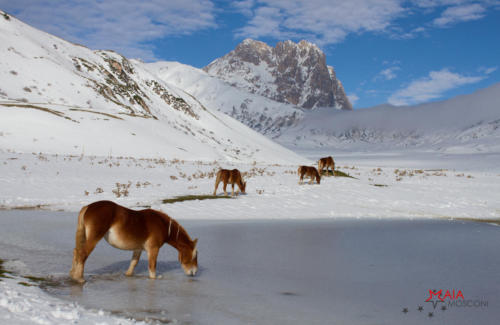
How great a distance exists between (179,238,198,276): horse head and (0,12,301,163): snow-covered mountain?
3602 cm

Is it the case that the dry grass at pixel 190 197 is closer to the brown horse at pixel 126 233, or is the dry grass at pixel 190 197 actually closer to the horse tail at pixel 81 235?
the brown horse at pixel 126 233

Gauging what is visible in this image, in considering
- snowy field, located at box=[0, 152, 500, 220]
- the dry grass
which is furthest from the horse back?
the dry grass

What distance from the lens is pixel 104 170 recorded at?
23.6m

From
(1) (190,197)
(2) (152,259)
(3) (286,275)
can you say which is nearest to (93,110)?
(1) (190,197)

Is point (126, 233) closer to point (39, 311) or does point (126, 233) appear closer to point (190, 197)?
point (39, 311)

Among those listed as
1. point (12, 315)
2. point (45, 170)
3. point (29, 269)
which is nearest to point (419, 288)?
point (12, 315)

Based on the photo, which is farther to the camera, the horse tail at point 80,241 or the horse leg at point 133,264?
the horse leg at point 133,264

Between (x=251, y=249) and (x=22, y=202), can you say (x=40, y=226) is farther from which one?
(x=251, y=249)

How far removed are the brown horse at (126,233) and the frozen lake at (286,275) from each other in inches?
14.6

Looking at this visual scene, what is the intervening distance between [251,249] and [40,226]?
19.1 ft

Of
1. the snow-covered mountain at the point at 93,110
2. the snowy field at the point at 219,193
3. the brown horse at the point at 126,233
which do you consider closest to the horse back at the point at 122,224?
the brown horse at the point at 126,233

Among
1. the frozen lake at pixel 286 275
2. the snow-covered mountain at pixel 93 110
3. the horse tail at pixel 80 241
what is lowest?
the frozen lake at pixel 286 275

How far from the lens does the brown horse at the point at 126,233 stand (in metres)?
6.25

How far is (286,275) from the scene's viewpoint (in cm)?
740
